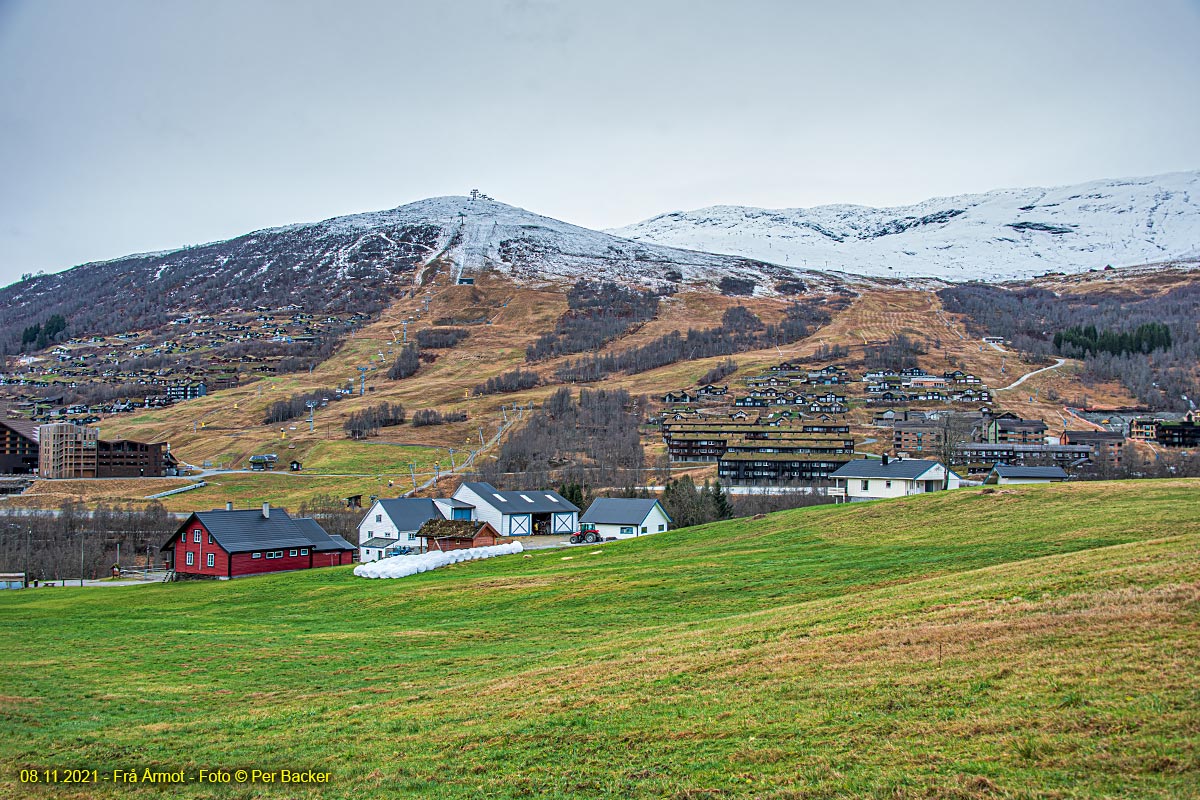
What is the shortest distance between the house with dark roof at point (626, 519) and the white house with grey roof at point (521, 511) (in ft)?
11.0

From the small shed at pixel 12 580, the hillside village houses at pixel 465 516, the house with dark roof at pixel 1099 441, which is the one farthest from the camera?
Result: the house with dark roof at pixel 1099 441

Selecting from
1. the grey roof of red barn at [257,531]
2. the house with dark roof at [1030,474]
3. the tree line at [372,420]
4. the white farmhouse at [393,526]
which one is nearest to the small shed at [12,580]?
the grey roof of red barn at [257,531]

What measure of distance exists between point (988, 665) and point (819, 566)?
58.2 ft

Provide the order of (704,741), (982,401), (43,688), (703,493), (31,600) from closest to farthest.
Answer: (704,741), (43,688), (31,600), (703,493), (982,401)

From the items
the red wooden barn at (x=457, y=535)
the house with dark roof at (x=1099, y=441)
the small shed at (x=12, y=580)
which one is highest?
the house with dark roof at (x=1099, y=441)

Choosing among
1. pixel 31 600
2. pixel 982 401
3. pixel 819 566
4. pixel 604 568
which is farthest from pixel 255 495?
pixel 982 401

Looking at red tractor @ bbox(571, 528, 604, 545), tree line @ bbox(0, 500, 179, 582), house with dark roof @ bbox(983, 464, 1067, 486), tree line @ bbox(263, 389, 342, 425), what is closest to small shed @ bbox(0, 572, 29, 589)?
tree line @ bbox(0, 500, 179, 582)

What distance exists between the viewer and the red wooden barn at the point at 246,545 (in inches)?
2156

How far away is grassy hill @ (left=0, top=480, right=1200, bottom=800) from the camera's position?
10.9m

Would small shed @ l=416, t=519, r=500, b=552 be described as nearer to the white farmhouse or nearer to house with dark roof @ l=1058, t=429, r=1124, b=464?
the white farmhouse

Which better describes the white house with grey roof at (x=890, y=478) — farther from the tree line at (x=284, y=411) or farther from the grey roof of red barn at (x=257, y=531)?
the tree line at (x=284, y=411)

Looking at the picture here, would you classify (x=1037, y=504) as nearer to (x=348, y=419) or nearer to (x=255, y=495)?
(x=255, y=495)

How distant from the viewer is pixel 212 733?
629 inches

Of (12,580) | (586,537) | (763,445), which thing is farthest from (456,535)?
(763,445)
